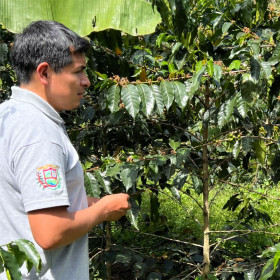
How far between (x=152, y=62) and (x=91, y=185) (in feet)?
2.64

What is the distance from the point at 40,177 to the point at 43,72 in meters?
0.34

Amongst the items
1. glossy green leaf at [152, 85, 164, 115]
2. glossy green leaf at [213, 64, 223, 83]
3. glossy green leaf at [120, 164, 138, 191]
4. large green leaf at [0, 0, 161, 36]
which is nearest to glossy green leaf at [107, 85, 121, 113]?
glossy green leaf at [152, 85, 164, 115]

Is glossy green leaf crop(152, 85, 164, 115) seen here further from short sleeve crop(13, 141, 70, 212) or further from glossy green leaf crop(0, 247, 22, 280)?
glossy green leaf crop(0, 247, 22, 280)

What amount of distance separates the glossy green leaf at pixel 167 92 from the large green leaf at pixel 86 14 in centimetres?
57

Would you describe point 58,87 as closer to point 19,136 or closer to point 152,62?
point 19,136

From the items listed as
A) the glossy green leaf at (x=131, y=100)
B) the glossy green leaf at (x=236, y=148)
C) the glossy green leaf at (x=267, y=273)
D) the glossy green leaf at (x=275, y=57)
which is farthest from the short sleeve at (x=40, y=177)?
the glossy green leaf at (x=236, y=148)

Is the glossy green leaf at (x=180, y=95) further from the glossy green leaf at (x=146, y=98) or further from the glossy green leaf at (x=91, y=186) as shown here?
the glossy green leaf at (x=91, y=186)

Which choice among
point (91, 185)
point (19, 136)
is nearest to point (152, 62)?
point (91, 185)

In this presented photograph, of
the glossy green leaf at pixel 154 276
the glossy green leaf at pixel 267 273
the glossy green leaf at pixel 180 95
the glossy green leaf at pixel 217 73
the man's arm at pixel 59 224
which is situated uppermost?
the glossy green leaf at pixel 217 73

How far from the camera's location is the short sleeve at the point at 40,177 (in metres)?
1.37

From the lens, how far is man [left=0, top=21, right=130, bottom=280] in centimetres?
138

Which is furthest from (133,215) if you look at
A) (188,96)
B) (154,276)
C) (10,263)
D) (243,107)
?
(10,263)

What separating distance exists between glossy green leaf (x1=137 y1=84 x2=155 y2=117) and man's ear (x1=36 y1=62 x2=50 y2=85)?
0.85 metres

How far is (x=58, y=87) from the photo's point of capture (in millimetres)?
1528
